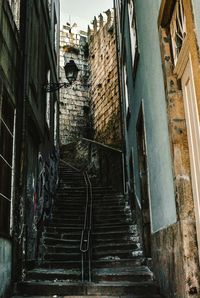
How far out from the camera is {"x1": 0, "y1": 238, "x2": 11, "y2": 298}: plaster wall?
514 centimetres

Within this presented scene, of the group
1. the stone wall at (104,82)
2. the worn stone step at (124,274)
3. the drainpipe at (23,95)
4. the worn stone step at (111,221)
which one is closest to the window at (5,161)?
the drainpipe at (23,95)

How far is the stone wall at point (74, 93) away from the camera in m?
21.0

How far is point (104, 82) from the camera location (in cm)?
1928

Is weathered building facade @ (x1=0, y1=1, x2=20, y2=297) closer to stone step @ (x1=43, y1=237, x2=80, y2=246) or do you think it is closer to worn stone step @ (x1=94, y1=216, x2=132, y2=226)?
stone step @ (x1=43, y1=237, x2=80, y2=246)

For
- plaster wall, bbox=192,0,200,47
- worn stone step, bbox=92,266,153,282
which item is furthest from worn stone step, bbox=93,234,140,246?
plaster wall, bbox=192,0,200,47

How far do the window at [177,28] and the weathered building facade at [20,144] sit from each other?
106 inches

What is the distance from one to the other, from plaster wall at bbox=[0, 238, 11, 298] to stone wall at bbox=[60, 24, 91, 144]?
15.0 metres

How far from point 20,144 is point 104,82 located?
13159mm

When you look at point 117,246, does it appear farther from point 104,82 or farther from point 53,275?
point 104,82

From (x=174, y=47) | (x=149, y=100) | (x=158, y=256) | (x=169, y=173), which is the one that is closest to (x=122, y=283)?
(x=158, y=256)

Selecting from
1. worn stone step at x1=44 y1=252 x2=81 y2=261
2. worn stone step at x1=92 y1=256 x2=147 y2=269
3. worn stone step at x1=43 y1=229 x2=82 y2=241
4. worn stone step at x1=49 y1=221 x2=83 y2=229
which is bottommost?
worn stone step at x1=92 y1=256 x2=147 y2=269

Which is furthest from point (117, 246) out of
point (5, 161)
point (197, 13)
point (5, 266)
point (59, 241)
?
point (197, 13)

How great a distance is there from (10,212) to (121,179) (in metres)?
6.95

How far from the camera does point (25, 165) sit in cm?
679
